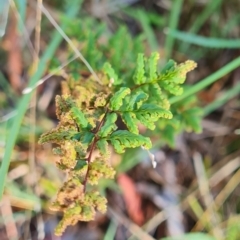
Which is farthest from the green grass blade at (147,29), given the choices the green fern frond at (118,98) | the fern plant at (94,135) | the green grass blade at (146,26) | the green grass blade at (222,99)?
the green fern frond at (118,98)

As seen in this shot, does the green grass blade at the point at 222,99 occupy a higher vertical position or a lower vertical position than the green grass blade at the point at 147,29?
lower

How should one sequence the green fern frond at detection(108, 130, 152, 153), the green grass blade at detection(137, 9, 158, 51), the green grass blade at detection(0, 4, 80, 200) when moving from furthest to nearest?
the green grass blade at detection(137, 9, 158, 51)
the green grass blade at detection(0, 4, 80, 200)
the green fern frond at detection(108, 130, 152, 153)

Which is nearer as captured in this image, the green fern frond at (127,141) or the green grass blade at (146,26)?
the green fern frond at (127,141)

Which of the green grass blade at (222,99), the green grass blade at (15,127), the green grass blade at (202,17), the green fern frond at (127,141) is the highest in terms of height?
the green fern frond at (127,141)

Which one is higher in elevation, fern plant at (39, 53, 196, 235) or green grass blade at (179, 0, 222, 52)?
fern plant at (39, 53, 196, 235)

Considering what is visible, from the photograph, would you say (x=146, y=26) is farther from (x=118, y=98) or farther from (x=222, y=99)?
(x=118, y=98)

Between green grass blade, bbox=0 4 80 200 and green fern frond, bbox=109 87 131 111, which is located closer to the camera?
green fern frond, bbox=109 87 131 111

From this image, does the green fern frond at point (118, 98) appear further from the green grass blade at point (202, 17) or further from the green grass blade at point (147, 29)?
the green grass blade at point (202, 17)

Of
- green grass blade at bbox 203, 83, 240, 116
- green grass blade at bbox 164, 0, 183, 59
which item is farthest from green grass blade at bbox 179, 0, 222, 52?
green grass blade at bbox 203, 83, 240, 116

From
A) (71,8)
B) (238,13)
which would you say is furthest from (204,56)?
(71,8)

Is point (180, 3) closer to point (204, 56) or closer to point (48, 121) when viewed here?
point (204, 56)

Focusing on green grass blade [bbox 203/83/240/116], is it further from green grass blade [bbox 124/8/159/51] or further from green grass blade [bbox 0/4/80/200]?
green grass blade [bbox 0/4/80/200]

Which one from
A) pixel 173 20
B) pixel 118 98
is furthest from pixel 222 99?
pixel 118 98
